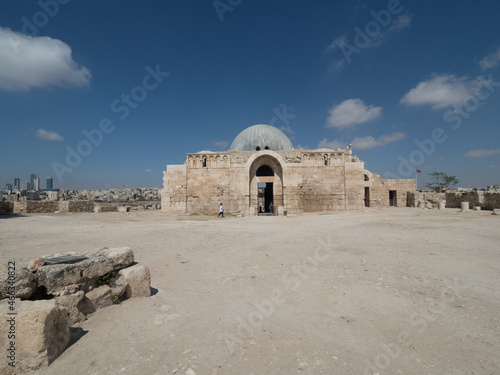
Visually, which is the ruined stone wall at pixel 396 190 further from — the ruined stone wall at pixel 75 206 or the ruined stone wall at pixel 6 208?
the ruined stone wall at pixel 6 208

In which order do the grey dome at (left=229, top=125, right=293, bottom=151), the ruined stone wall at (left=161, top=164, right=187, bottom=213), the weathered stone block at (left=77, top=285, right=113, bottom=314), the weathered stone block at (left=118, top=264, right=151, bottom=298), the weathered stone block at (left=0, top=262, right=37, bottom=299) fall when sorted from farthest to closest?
1. the grey dome at (left=229, top=125, right=293, bottom=151)
2. the ruined stone wall at (left=161, top=164, right=187, bottom=213)
3. the weathered stone block at (left=118, top=264, right=151, bottom=298)
4. the weathered stone block at (left=77, top=285, right=113, bottom=314)
5. the weathered stone block at (left=0, top=262, right=37, bottom=299)

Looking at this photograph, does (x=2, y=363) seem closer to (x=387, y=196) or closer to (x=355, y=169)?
(x=355, y=169)

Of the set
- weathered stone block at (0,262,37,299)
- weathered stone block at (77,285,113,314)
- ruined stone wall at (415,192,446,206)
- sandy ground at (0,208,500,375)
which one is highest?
ruined stone wall at (415,192,446,206)

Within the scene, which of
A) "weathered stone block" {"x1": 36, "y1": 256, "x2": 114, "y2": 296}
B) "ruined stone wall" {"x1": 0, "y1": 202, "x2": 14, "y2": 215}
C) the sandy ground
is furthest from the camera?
"ruined stone wall" {"x1": 0, "y1": 202, "x2": 14, "y2": 215}

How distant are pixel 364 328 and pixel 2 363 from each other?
340cm

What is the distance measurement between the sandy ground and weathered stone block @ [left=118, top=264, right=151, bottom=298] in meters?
0.12

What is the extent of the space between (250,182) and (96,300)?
53.1ft

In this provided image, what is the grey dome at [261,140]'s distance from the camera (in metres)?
22.6

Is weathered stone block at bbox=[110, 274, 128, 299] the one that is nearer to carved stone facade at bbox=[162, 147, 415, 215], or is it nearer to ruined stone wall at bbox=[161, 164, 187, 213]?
carved stone facade at bbox=[162, 147, 415, 215]

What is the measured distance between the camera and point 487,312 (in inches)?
114

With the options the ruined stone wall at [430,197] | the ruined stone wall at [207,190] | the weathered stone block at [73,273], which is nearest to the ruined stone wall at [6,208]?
the ruined stone wall at [207,190]

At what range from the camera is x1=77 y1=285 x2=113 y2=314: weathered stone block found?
113 inches

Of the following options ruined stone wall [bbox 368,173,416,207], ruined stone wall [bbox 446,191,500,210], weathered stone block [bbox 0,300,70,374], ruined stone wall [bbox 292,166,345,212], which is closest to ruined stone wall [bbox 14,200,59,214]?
ruined stone wall [bbox 292,166,345,212]

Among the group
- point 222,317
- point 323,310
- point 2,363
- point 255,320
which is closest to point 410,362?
point 323,310
